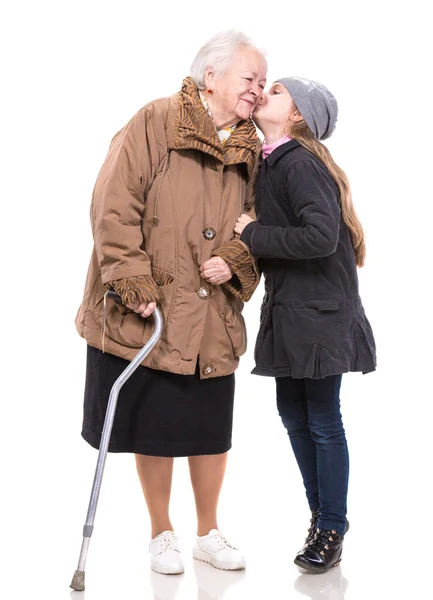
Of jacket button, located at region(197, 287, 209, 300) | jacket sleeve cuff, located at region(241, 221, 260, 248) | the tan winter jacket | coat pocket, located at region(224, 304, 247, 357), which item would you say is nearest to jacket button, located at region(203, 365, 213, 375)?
the tan winter jacket

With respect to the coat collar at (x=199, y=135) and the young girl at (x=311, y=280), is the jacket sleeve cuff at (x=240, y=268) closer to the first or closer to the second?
the young girl at (x=311, y=280)

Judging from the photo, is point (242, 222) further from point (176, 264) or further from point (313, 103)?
point (313, 103)

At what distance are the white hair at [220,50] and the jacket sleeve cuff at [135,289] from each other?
0.66m

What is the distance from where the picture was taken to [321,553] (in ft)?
11.5

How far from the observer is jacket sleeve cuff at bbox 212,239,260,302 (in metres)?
3.40

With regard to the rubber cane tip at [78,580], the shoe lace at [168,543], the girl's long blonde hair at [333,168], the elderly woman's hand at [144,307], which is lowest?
the rubber cane tip at [78,580]

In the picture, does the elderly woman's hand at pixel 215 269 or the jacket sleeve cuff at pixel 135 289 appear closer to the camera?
the jacket sleeve cuff at pixel 135 289

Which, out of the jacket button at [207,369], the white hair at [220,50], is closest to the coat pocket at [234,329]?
the jacket button at [207,369]

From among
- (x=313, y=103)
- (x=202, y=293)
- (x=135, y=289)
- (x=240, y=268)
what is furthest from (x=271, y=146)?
(x=135, y=289)

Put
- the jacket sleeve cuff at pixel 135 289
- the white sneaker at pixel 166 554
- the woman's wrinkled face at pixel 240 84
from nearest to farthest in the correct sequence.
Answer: the jacket sleeve cuff at pixel 135 289
the woman's wrinkled face at pixel 240 84
the white sneaker at pixel 166 554

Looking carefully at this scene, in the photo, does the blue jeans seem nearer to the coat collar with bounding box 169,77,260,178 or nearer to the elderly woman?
the elderly woman

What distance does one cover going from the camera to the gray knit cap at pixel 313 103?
11.3ft

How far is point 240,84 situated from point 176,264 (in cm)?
59

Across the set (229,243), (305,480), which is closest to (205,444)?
(305,480)
